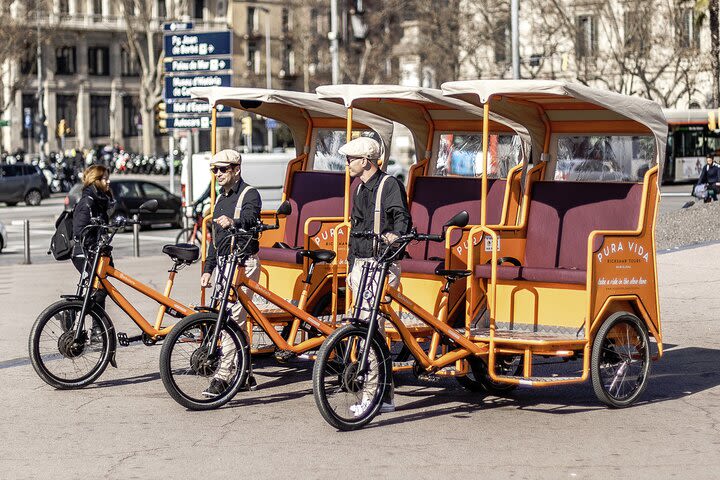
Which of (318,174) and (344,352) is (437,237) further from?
(318,174)

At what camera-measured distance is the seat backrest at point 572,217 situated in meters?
9.98

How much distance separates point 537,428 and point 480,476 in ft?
4.62

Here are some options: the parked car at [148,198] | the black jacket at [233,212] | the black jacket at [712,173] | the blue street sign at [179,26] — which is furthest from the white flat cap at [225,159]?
the black jacket at [712,173]

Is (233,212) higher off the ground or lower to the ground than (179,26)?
lower

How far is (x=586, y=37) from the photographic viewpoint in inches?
2048

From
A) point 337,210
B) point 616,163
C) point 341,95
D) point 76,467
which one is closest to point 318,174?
point 337,210

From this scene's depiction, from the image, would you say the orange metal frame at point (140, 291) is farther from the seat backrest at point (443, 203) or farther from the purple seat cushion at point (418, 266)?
the seat backrest at point (443, 203)

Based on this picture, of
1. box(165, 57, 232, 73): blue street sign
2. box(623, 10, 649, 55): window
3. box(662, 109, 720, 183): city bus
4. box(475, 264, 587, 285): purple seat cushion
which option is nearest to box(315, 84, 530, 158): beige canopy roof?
box(475, 264, 587, 285): purple seat cushion

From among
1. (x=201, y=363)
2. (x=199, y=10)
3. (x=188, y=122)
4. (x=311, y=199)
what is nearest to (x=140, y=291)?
(x=201, y=363)

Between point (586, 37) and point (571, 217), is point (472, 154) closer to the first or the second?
point (571, 217)

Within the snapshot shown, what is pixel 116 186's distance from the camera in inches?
1316

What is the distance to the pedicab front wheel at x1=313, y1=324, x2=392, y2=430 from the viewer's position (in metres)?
7.98

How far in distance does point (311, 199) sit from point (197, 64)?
34.9 feet

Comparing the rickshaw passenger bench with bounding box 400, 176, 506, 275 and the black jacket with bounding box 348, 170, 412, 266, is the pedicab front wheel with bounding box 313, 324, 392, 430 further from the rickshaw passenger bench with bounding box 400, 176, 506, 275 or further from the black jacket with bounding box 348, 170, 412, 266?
the rickshaw passenger bench with bounding box 400, 176, 506, 275
